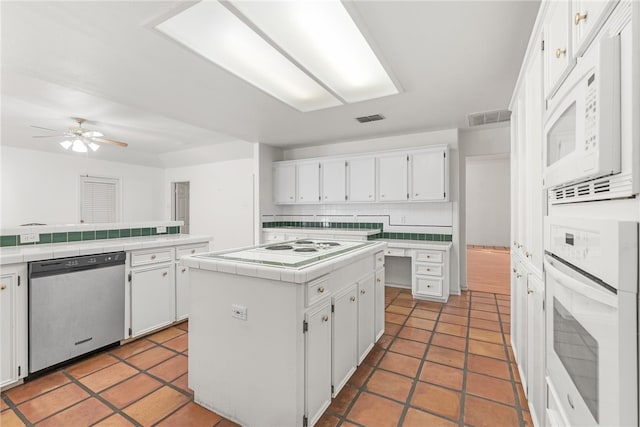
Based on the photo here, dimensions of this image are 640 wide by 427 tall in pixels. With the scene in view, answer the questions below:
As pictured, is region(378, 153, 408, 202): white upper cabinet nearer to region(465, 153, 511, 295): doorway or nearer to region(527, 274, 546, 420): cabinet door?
region(527, 274, 546, 420): cabinet door

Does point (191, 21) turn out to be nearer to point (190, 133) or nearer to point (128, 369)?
point (128, 369)

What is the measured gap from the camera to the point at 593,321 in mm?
744

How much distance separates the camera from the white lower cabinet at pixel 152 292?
2717 mm

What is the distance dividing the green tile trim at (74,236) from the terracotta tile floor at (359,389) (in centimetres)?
110

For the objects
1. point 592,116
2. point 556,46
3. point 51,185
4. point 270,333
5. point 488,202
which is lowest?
point 270,333

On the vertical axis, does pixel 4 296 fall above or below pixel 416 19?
below

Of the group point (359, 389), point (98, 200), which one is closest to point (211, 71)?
point (359, 389)

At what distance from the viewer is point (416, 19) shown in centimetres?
189

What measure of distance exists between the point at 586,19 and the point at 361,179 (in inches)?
149

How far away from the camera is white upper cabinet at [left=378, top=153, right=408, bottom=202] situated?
434 cm

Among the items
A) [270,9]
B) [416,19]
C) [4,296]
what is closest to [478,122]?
[416,19]

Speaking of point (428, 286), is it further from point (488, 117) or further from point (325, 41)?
point (325, 41)

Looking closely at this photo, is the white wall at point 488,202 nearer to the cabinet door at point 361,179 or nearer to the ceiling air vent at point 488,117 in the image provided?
the ceiling air vent at point 488,117

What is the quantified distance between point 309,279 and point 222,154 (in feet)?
18.1
